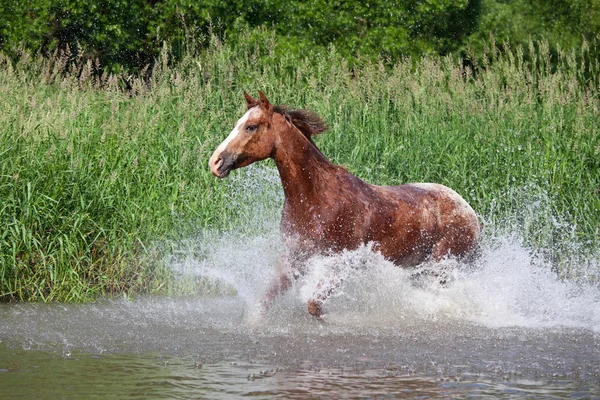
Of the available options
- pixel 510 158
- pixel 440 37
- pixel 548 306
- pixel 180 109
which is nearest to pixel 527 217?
pixel 510 158

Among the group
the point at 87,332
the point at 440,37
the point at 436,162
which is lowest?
the point at 87,332

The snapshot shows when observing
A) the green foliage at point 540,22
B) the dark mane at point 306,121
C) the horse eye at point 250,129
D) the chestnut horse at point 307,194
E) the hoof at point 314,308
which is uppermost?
the green foliage at point 540,22

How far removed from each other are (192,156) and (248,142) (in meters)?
2.80

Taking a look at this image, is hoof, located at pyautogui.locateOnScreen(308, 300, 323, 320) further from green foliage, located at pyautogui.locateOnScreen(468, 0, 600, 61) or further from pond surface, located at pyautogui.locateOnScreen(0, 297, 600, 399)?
green foliage, located at pyautogui.locateOnScreen(468, 0, 600, 61)

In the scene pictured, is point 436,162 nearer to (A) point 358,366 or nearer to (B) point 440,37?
(A) point 358,366

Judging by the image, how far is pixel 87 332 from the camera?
22.6ft

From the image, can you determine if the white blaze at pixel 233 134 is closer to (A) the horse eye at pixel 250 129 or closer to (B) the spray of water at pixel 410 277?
(A) the horse eye at pixel 250 129

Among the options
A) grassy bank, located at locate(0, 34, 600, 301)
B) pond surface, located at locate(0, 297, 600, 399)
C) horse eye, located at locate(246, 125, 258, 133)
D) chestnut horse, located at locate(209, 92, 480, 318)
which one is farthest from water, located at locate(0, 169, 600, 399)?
horse eye, located at locate(246, 125, 258, 133)

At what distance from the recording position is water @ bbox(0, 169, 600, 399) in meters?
5.34

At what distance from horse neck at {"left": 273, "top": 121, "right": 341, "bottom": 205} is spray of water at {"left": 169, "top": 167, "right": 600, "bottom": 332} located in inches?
19.2

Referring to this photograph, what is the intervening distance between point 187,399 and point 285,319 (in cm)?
240

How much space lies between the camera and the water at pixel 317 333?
210 inches

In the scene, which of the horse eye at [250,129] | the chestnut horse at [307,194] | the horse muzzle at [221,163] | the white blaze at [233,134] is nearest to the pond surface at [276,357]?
the chestnut horse at [307,194]

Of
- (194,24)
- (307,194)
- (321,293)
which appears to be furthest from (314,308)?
(194,24)
